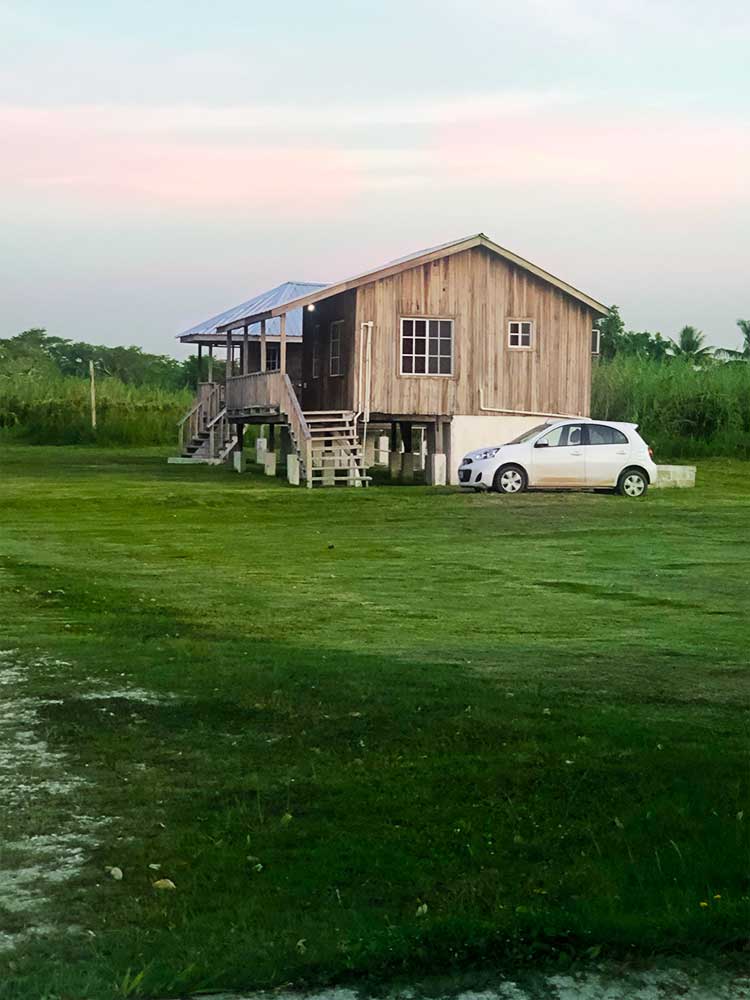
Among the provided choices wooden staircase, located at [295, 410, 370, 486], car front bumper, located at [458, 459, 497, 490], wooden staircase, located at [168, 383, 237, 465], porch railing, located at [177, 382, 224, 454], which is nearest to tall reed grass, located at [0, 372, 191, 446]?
porch railing, located at [177, 382, 224, 454]

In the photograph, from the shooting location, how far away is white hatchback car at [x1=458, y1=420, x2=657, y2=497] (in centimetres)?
2958

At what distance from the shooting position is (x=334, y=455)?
110ft

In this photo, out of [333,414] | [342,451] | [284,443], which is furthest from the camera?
[284,443]

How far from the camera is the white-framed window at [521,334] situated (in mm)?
35125

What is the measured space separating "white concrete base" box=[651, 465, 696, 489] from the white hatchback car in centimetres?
226

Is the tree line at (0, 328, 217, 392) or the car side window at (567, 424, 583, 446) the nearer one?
the car side window at (567, 424, 583, 446)

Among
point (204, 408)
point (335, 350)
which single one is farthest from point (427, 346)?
point (204, 408)

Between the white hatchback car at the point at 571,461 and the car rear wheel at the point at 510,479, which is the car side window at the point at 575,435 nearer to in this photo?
the white hatchback car at the point at 571,461

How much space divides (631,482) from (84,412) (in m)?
34.0

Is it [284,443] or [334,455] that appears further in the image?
[284,443]

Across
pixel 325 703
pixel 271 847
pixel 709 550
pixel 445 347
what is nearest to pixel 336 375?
pixel 445 347

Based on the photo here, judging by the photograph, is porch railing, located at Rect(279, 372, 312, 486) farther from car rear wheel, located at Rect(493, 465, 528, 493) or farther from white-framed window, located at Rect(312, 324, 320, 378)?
car rear wheel, located at Rect(493, 465, 528, 493)

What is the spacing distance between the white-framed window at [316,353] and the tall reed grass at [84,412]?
62.9 feet

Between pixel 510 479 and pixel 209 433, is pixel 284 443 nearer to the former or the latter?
pixel 209 433
